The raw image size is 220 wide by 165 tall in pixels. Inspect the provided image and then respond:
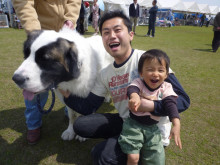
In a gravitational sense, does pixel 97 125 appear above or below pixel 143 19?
below

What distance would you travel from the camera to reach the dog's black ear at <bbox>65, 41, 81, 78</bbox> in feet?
5.11

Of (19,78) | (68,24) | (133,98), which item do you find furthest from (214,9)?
(19,78)

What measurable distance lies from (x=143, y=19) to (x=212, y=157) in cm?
2273

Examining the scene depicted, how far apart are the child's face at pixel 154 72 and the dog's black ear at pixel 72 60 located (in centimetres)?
64

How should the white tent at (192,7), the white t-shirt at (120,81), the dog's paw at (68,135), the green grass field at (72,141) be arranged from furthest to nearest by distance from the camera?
the white tent at (192,7) → the dog's paw at (68,135) → the green grass field at (72,141) → the white t-shirt at (120,81)

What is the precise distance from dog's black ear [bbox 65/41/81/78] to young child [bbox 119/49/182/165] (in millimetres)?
564

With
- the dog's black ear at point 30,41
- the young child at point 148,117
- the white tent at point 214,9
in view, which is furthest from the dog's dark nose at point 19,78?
the white tent at point 214,9

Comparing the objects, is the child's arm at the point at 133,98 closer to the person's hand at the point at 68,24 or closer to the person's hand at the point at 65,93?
the person's hand at the point at 65,93

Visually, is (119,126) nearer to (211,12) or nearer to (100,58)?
(100,58)

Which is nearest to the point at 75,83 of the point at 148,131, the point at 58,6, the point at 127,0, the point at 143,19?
the point at 148,131

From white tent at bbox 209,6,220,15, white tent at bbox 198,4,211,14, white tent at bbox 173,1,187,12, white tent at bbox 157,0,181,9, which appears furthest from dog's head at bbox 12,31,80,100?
white tent at bbox 209,6,220,15

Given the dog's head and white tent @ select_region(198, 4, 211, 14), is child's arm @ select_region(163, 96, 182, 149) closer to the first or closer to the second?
the dog's head

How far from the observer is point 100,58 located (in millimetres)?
2027

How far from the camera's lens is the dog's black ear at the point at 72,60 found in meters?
1.56
